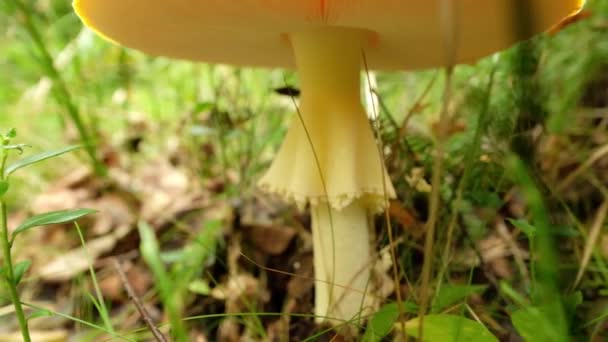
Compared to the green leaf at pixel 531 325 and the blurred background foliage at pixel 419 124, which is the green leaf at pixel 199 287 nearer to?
the blurred background foliage at pixel 419 124

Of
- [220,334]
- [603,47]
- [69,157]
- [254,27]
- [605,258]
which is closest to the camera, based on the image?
[254,27]

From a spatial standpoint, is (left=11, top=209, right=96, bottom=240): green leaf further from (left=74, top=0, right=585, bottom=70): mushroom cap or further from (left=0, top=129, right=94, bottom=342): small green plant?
(left=74, top=0, right=585, bottom=70): mushroom cap

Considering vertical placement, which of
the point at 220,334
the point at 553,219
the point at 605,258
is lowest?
the point at 220,334

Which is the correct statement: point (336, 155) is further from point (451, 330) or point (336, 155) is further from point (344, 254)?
point (451, 330)

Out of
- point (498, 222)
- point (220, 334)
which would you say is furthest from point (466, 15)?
point (220, 334)

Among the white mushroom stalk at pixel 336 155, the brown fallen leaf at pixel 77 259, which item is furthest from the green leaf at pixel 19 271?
the brown fallen leaf at pixel 77 259

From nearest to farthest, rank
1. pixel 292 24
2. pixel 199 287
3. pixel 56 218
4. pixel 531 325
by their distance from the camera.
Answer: pixel 531 325, pixel 56 218, pixel 292 24, pixel 199 287

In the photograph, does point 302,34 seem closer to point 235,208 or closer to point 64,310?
point 235,208

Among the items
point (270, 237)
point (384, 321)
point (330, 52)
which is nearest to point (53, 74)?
point (270, 237)

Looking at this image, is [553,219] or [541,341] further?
[553,219]
